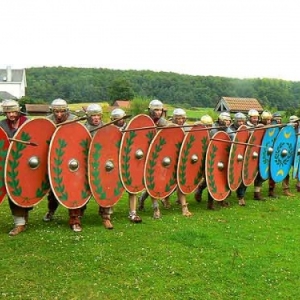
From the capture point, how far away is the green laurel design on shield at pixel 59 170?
23.5ft

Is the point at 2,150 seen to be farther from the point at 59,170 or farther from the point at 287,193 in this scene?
the point at 287,193

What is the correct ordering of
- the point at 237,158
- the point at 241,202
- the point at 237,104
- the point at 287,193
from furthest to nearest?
the point at 237,104, the point at 287,193, the point at 241,202, the point at 237,158

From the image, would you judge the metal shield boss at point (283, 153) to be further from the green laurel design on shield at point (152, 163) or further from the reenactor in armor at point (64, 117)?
the reenactor in armor at point (64, 117)

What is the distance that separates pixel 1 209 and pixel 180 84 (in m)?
67.6

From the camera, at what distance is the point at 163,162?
859cm

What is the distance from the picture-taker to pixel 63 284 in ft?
18.3

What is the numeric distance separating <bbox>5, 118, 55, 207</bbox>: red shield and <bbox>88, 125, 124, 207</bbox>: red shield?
700mm

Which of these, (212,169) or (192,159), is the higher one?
(192,159)

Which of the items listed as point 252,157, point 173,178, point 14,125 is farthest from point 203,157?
point 14,125

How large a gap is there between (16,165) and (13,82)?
9988 cm

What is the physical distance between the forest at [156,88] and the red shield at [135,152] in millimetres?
57430

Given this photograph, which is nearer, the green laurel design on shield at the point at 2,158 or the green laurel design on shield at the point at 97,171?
the green laurel design on shield at the point at 2,158

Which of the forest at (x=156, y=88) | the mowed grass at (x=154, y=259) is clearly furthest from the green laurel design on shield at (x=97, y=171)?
the forest at (x=156, y=88)

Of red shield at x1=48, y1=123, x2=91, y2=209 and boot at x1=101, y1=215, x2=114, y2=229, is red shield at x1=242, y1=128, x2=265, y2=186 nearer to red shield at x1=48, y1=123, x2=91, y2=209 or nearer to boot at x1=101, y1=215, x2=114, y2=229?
boot at x1=101, y1=215, x2=114, y2=229
